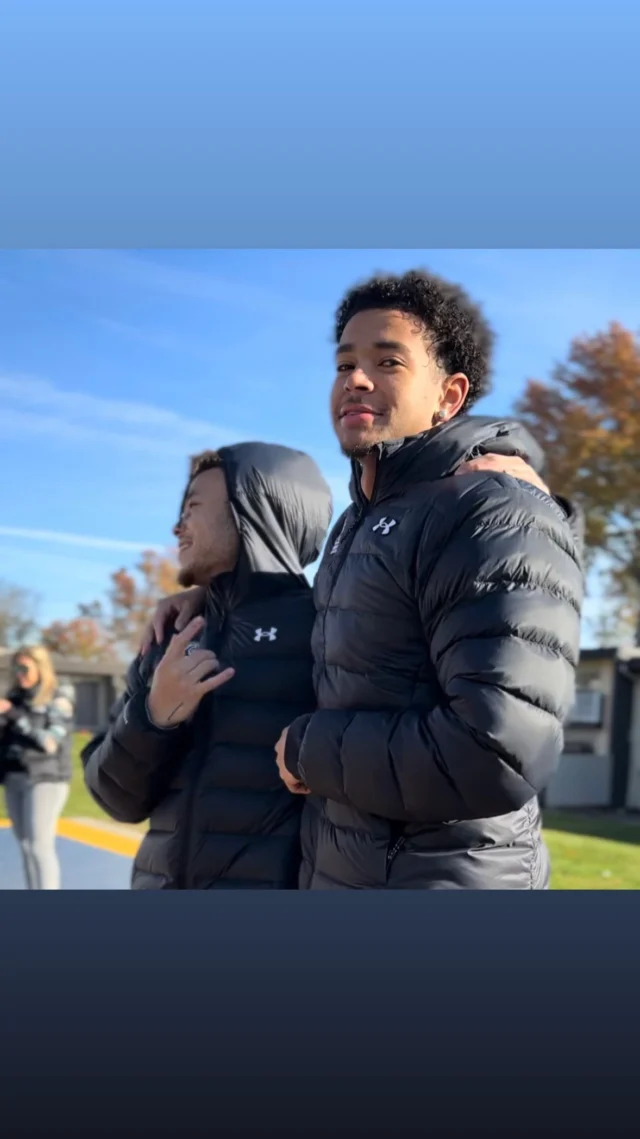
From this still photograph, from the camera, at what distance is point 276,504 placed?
226cm

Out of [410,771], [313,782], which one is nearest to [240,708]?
[313,782]

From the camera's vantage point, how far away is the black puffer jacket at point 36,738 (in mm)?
5051

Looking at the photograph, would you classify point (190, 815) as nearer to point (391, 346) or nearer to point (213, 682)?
point (213, 682)

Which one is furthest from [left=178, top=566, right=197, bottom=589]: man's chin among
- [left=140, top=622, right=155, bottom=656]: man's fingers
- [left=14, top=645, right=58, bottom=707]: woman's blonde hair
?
[left=14, top=645, right=58, bottom=707]: woman's blonde hair

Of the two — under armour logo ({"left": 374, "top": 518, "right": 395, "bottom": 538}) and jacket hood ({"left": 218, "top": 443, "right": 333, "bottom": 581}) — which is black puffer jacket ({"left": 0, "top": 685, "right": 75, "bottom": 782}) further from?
under armour logo ({"left": 374, "top": 518, "right": 395, "bottom": 538})

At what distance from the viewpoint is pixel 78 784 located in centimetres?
1150

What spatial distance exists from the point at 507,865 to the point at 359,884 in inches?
9.0

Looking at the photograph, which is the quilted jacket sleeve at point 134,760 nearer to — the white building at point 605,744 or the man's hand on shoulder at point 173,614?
the man's hand on shoulder at point 173,614

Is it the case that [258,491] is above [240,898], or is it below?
above

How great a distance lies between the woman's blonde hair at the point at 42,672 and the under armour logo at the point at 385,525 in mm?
3774

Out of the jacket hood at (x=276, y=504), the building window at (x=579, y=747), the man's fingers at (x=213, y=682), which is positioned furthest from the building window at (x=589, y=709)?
the man's fingers at (x=213, y=682)

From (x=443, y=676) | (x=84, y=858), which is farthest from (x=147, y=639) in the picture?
(x=84, y=858)

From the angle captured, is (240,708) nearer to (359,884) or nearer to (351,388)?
(359,884)

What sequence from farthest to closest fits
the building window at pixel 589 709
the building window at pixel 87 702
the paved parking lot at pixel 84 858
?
the building window at pixel 589 709 < the building window at pixel 87 702 < the paved parking lot at pixel 84 858
